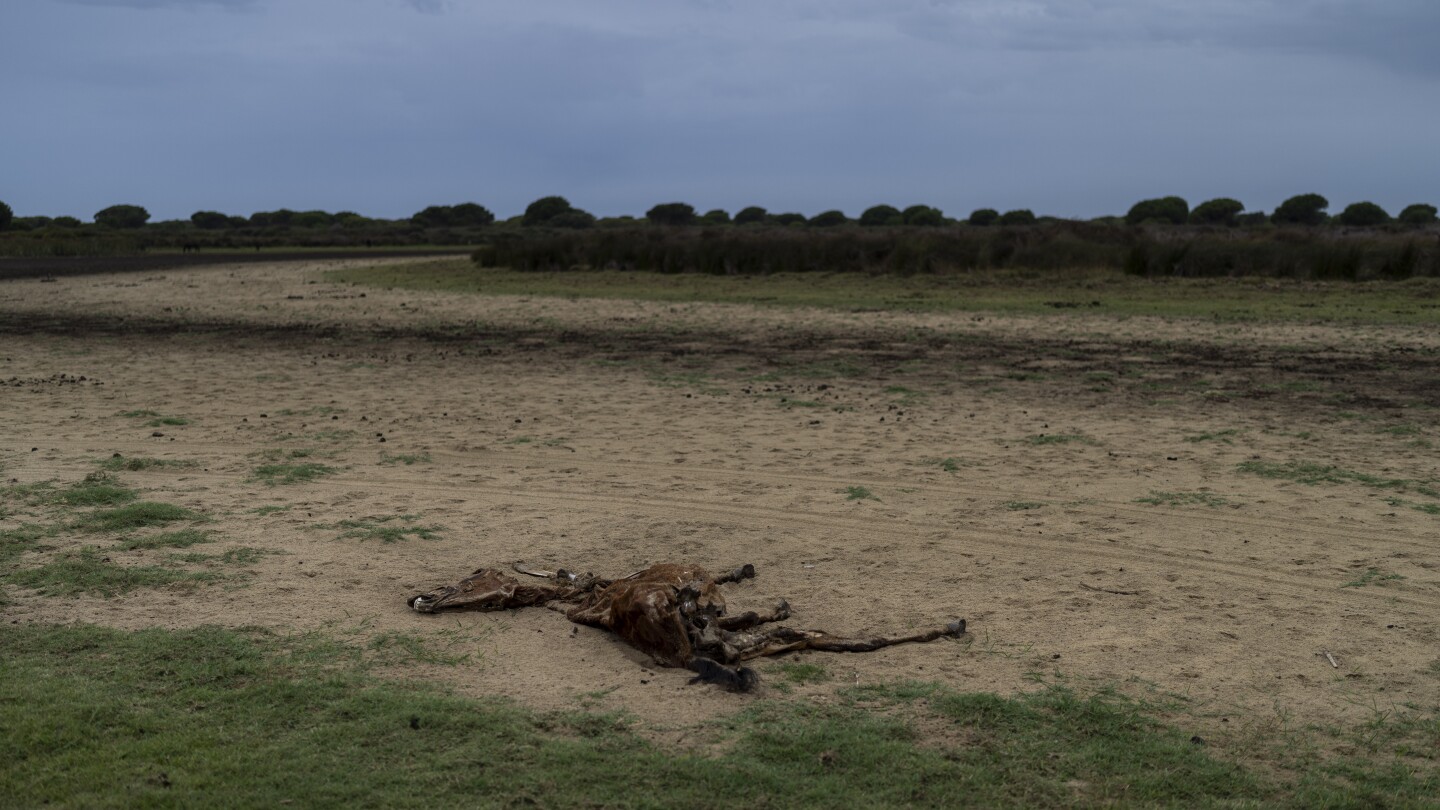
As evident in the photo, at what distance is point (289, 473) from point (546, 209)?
90.0 m

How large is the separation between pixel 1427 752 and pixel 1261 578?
1.84m

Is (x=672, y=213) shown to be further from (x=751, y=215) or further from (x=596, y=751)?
(x=596, y=751)

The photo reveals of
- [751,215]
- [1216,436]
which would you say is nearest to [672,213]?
[751,215]

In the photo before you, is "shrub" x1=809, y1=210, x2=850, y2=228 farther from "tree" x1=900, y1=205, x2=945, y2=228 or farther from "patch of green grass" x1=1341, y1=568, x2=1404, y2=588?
"patch of green grass" x1=1341, y1=568, x2=1404, y2=588

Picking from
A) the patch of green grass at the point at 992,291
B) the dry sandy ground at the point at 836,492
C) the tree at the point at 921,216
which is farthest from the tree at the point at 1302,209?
the dry sandy ground at the point at 836,492

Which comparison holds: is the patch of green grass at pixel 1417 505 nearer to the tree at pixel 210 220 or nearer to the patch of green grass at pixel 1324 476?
the patch of green grass at pixel 1324 476

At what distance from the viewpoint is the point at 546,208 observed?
9612 centimetres

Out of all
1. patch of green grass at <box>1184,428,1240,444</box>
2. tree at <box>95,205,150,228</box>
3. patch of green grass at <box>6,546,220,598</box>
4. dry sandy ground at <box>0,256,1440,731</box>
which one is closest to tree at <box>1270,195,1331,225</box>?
dry sandy ground at <box>0,256,1440,731</box>

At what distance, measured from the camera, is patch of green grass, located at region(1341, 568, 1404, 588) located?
562cm

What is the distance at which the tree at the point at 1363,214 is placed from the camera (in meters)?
53.4

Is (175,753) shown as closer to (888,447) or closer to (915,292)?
(888,447)

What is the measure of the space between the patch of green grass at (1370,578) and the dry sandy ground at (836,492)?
0.09 ft

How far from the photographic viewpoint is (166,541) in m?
6.24

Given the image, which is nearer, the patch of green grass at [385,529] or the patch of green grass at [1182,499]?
the patch of green grass at [385,529]
